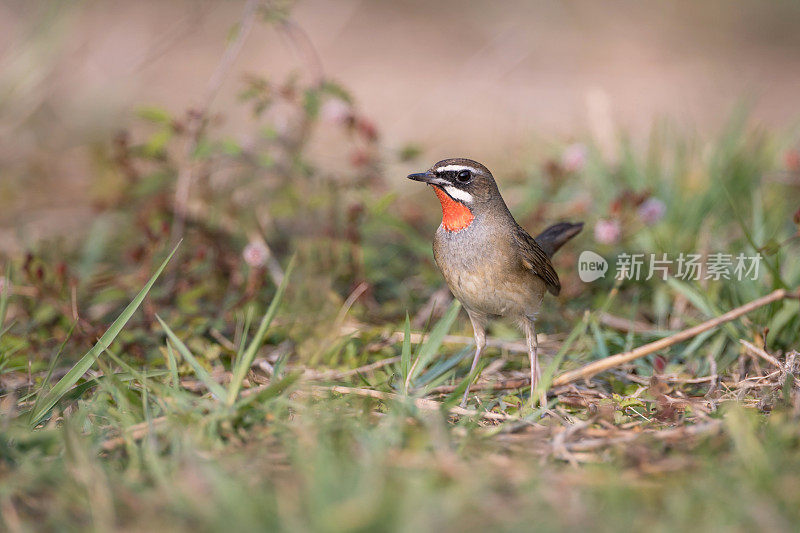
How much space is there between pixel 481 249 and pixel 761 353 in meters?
1.81

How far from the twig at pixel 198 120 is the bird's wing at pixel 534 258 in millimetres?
2638

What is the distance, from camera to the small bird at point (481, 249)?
5.03 metres

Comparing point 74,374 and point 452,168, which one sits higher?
point 452,168

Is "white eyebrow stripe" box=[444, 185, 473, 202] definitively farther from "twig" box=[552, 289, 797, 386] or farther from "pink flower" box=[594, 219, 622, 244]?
"pink flower" box=[594, 219, 622, 244]

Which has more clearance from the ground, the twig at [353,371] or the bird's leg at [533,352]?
the bird's leg at [533,352]

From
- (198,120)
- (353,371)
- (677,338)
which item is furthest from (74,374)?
(677,338)

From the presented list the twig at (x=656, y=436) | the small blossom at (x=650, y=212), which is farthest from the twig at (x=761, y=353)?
the small blossom at (x=650, y=212)

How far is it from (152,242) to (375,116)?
622 cm

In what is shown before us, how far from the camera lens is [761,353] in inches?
190

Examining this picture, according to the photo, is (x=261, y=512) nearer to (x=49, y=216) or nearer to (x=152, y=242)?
(x=152, y=242)

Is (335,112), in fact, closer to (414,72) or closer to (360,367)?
(360,367)

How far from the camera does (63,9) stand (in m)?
8.85

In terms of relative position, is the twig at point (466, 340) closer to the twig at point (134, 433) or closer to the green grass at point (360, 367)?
the green grass at point (360, 367)

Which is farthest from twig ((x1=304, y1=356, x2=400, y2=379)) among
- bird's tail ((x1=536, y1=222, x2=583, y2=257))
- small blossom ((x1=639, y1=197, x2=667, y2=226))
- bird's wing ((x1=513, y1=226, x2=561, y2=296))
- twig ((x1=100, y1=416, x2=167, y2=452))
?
small blossom ((x1=639, y1=197, x2=667, y2=226))
